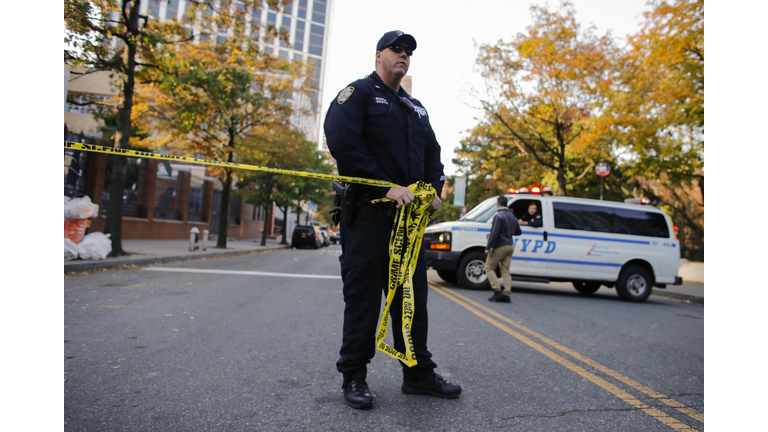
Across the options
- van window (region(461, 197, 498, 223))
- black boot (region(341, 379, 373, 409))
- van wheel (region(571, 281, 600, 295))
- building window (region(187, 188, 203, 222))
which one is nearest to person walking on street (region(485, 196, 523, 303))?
van window (region(461, 197, 498, 223))

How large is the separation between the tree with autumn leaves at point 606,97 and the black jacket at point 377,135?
35.5 ft

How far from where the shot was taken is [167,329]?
4.12m

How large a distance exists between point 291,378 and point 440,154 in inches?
66.9

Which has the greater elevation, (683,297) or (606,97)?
(606,97)

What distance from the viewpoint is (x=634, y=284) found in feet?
30.7

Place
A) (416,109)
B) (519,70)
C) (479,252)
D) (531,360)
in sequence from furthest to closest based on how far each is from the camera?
1. (519,70)
2. (479,252)
3. (531,360)
4. (416,109)

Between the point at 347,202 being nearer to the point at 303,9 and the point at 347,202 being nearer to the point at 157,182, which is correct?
the point at 157,182

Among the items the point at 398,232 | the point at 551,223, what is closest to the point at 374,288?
the point at 398,232

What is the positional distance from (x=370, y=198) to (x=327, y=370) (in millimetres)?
1299

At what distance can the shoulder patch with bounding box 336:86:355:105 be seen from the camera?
257 cm

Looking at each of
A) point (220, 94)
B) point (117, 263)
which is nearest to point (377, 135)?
point (117, 263)

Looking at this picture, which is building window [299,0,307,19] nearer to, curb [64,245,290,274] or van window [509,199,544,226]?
curb [64,245,290,274]
